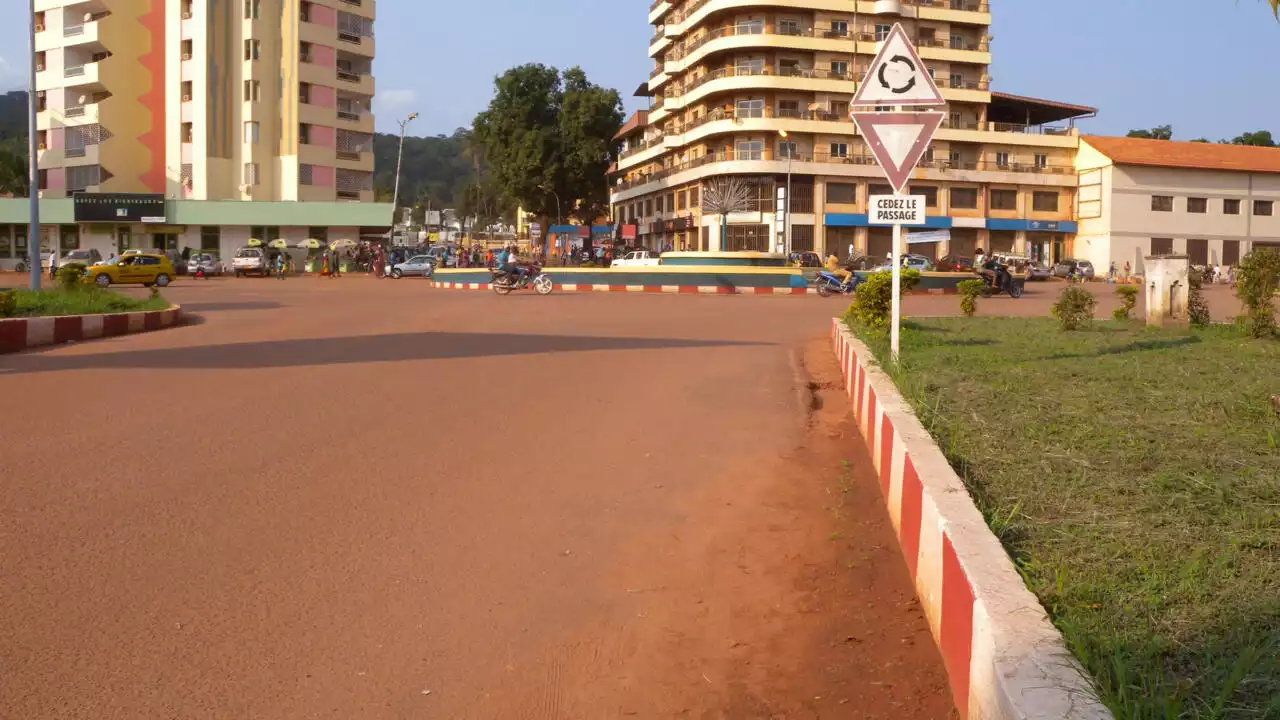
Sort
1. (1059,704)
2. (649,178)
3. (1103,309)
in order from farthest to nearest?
(649,178), (1103,309), (1059,704)

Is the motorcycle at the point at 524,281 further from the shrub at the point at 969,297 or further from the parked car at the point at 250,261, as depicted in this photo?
the parked car at the point at 250,261

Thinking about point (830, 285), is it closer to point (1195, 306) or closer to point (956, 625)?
point (1195, 306)

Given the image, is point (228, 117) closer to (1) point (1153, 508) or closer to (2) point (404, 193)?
(1) point (1153, 508)

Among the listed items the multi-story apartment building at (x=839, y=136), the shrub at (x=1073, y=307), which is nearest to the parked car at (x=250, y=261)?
the multi-story apartment building at (x=839, y=136)

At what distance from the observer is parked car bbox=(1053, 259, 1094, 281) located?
Answer: 61281 mm

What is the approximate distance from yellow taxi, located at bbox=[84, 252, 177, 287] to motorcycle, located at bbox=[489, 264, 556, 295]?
53.8ft

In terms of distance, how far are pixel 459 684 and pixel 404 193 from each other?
151 m

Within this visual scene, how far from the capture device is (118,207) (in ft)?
195

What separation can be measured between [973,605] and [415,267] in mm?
55164

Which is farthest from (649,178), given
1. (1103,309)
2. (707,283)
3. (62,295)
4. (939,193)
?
(62,295)

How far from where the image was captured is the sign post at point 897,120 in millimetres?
10156

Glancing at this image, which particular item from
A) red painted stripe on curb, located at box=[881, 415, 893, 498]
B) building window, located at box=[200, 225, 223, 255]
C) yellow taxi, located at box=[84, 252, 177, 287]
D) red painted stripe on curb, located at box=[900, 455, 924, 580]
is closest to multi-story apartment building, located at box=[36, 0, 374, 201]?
building window, located at box=[200, 225, 223, 255]

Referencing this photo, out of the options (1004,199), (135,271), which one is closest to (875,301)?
(135,271)

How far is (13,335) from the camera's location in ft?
50.6
